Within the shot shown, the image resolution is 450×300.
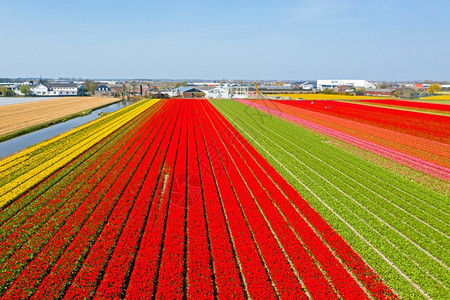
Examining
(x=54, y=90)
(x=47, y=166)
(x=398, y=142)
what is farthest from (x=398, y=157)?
(x=54, y=90)

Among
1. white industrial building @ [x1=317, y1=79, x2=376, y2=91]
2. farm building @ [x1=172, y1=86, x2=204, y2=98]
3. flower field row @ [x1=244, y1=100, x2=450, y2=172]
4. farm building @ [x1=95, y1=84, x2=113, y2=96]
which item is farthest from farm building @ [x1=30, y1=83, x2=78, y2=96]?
white industrial building @ [x1=317, y1=79, x2=376, y2=91]

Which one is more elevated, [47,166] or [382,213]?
[47,166]

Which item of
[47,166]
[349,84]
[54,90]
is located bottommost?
[47,166]

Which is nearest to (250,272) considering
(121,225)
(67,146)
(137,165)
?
(121,225)

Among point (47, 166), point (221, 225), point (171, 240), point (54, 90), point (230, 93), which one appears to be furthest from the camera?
point (54, 90)

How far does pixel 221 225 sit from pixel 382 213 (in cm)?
796

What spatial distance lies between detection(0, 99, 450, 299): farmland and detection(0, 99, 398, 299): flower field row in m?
0.05

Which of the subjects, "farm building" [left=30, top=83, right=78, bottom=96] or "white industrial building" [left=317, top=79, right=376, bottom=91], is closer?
"farm building" [left=30, top=83, right=78, bottom=96]

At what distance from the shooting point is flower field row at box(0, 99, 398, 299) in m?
8.10

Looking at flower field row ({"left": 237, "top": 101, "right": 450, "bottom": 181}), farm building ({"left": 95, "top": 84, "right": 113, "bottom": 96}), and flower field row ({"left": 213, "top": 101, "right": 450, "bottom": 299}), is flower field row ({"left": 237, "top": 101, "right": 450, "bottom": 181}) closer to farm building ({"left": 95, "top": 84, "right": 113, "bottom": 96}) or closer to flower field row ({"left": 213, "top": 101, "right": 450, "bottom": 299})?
flower field row ({"left": 213, "top": 101, "right": 450, "bottom": 299})

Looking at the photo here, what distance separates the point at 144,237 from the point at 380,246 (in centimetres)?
957

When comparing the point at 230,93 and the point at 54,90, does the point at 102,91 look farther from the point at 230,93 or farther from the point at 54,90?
the point at 230,93

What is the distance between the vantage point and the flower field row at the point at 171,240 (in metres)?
8.10

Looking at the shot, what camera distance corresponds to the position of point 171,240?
1048 centimetres
